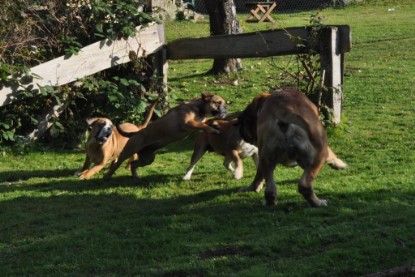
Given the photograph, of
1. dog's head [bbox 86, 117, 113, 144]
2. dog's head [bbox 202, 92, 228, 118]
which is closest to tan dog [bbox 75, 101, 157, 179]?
dog's head [bbox 86, 117, 113, 144]

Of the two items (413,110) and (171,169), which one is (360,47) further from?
(171,169)

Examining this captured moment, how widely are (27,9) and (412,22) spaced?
1787 cm

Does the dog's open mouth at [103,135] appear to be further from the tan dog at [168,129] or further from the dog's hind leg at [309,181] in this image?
the dog's hind leg at [309,181]

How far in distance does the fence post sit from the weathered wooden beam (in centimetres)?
13

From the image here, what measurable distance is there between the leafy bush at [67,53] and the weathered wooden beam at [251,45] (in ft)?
2.59

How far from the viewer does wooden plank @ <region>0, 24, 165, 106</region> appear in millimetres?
10633

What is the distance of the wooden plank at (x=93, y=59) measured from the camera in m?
10.6

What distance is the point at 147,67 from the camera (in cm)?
1217

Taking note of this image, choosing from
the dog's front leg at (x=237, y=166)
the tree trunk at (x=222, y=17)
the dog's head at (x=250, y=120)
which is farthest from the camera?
the tree trunk at (x=222, y=17)

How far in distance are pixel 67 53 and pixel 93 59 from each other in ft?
1.48

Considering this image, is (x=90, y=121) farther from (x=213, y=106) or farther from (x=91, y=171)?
(x=213, y=106)

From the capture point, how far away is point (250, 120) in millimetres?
8281

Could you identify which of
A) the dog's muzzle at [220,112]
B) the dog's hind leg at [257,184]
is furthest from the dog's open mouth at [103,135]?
the dog's hind leg at [257,184]

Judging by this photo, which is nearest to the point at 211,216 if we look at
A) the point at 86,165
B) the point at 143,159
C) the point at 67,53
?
the point at 143,159
